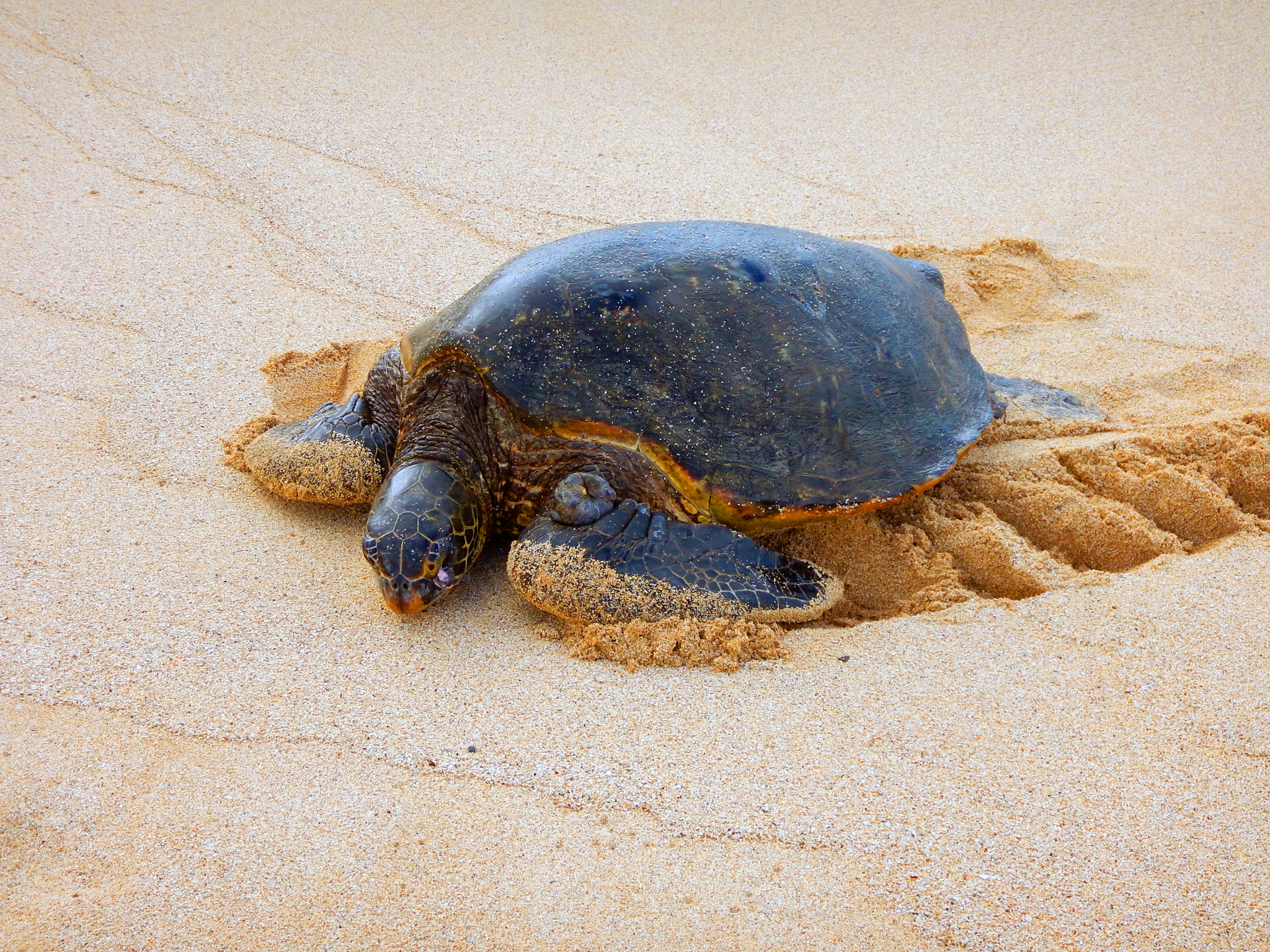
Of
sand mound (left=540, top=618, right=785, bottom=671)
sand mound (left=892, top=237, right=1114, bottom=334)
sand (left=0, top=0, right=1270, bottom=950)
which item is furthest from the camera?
sand mound (left=892, top=237, right=1114, bottom=334)

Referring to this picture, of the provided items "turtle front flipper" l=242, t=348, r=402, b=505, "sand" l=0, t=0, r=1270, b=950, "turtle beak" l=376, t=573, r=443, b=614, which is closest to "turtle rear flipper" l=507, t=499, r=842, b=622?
"sand" l=0, t=0, r=1270, b=950

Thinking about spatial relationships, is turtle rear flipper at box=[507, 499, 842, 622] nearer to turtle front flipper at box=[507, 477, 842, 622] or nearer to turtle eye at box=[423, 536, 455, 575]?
turtle front flipper at box=[507, 477, 842, 622]

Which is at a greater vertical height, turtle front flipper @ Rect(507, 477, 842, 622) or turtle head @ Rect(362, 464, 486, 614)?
turtle front flipper @ Rect(507, 477, 842, 622)

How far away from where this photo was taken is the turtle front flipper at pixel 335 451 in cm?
281

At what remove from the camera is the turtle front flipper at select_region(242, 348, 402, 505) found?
2.81 metres

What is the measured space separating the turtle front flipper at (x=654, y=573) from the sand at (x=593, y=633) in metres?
0.13

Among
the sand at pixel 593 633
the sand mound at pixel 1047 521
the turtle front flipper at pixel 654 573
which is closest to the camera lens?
the sand at pixel 593 633

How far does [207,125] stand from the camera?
16.9 ft

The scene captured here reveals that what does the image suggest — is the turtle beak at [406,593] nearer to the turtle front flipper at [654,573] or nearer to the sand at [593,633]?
the sand at [593,633]

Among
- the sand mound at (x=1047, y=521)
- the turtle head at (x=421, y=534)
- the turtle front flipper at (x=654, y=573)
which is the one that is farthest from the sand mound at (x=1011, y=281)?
the turtle head at (x=421, y=534)

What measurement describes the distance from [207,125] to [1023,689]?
5.29 m

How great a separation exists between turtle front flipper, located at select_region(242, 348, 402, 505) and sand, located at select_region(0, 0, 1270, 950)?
124mm

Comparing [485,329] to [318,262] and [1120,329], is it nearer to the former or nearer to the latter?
[318,262]

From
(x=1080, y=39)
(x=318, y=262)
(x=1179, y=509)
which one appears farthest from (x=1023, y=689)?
(x=1080, y=39)
